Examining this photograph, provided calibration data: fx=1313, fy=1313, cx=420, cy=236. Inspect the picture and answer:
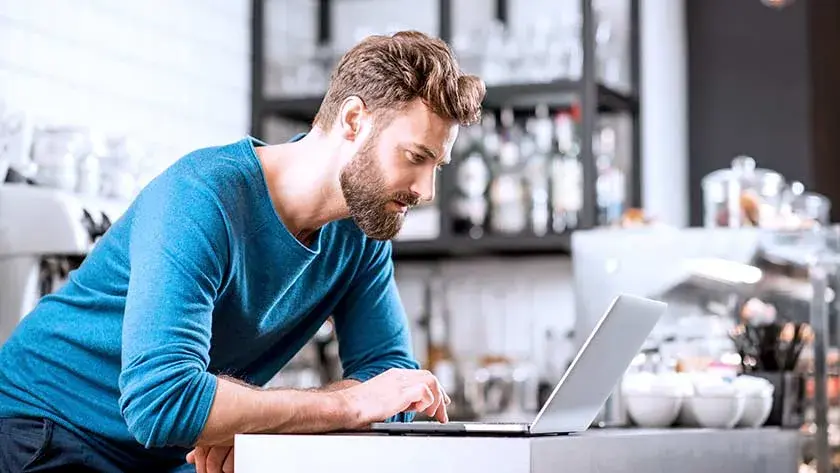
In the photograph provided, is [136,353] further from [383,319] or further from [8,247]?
[8,247]

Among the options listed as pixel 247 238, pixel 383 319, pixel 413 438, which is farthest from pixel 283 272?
pixel 413 438

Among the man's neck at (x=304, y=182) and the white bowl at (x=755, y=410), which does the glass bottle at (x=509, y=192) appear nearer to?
the white bowl at (x=755, y=410)

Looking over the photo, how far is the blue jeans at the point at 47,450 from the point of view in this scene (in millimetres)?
2012

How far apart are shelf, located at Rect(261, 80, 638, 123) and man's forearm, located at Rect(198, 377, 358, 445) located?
2921 millimetres

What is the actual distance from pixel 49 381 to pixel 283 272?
0.41 m

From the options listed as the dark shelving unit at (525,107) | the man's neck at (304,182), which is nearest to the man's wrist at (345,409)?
the man's neck at (304,182)

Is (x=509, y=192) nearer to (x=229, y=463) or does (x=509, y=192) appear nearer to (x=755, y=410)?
(x=755, y=410)

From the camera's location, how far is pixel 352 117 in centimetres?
209

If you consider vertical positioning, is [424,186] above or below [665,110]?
below

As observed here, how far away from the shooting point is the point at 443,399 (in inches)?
78.8

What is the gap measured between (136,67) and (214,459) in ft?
8.49

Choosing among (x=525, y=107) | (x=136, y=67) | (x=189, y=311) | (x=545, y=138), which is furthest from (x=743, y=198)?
(x=189, y=311)

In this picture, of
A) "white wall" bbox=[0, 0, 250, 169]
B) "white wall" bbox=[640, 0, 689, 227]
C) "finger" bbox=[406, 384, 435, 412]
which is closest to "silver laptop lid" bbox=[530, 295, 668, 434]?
"finger" bbox=[406, 384, 435, 412]

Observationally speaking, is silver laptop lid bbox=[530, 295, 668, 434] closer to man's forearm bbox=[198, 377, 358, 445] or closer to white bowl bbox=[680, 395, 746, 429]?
man's forearm bbox=[198, 377, 358, 445]
